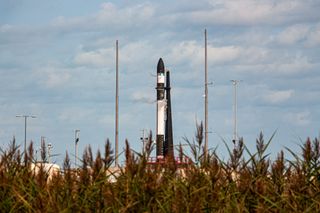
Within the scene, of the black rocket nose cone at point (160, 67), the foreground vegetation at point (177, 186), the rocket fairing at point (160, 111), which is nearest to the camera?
the foreground vegetation at point (177, 186)

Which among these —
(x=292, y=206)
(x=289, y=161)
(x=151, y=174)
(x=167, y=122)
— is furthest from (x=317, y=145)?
(x=167, y=122)

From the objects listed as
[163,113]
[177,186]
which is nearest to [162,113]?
[163,113]

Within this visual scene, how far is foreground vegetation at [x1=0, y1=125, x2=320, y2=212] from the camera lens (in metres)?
10.5

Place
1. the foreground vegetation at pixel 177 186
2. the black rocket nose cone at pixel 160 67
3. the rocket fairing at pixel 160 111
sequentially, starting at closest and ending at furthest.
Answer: the foreground vegetation at pixel 177 186 < the rocket fairing at pixel 160 111 < the black rocket nose cone at pixel 160 67

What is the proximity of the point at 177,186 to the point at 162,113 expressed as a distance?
60.5 metres

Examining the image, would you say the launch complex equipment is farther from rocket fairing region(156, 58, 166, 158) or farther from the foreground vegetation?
the foreground vegetation

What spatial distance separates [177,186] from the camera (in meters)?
11.2

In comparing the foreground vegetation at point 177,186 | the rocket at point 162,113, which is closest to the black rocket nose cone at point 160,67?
the rocket at point 162,113

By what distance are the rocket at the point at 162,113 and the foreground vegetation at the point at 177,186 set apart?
58323mm

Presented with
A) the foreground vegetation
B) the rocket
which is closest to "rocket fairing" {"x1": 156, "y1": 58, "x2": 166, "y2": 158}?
the rocket

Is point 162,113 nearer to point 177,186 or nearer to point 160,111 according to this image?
point 160,111

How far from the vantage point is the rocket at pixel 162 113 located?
71562 millimetres

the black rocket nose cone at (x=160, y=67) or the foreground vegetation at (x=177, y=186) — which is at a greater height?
the black rocket nose cone at (x=160, y=67)

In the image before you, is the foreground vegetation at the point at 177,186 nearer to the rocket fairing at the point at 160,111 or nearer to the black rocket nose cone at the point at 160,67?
the rocket fairing at the point at 160,111
